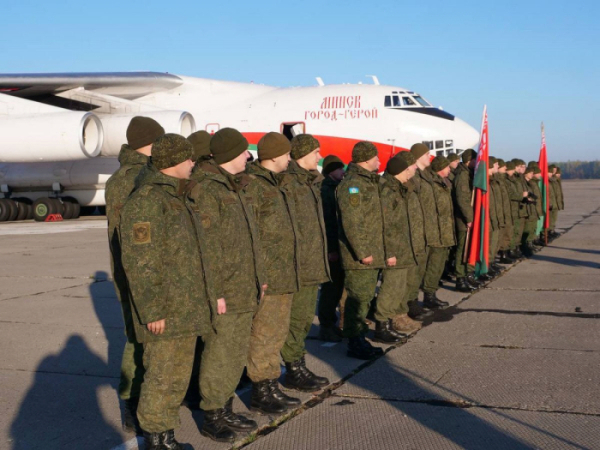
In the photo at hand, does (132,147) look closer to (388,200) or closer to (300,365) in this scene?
(300,365)

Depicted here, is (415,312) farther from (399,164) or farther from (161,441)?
(161,441)

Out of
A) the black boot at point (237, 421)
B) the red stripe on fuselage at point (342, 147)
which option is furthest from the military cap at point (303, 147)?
the red stripe on fuselage at point (342, 147)

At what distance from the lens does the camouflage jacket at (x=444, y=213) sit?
8.01 meters

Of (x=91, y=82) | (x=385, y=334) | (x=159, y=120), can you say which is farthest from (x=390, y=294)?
(x=91, y=82)

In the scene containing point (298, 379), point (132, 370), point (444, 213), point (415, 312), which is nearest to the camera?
point (132, 370)

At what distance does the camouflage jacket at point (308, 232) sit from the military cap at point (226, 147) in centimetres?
71

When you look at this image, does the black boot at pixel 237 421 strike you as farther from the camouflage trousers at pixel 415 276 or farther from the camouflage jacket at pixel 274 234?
the camouflage trousers at pixel 415 276

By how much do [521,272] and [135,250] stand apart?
8144mm

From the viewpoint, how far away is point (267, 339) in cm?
471

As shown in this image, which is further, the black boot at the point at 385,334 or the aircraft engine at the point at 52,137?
the aircraft engine at the point at 52,137

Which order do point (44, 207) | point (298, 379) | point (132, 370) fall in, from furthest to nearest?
point (44, 207), point (298, 379), point (132, 370)

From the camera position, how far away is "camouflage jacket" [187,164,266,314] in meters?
4.14

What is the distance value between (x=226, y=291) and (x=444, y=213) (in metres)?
4.49

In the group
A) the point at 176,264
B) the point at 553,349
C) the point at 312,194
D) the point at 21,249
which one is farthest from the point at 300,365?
the point at 21,249
